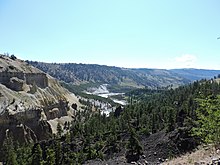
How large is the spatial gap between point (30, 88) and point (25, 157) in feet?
259

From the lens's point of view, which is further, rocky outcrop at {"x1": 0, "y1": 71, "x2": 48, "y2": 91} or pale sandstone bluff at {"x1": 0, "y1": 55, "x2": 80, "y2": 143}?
rocky outcrop at {"x1": 0, "y1": 71, "x2": 48, "y2": 91}

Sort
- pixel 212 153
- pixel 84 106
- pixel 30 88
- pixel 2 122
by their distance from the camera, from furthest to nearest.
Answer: pixel 84 106 → pixel 30 88 → pixel 2 122 → pixel 212 153

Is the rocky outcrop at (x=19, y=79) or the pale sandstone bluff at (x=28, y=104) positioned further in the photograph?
the rocky outcrop at (x=19, y=79)

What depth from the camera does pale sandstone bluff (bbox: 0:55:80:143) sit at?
110 m

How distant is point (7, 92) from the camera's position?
12325 cm

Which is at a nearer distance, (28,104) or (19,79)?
(28,104)

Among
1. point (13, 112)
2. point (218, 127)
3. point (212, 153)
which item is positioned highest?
point (218, 127)

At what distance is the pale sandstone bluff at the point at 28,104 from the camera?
11000 cm

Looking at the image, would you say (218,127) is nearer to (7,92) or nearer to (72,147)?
(72,147)

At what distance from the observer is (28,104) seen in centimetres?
12506

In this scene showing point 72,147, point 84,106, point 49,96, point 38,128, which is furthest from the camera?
point 84,106

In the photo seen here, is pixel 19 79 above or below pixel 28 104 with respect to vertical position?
above

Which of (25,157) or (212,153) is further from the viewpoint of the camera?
(25,157)

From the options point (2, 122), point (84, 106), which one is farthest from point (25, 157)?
point (84, 106)
